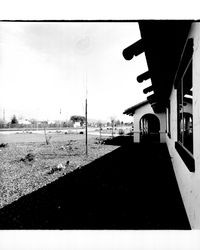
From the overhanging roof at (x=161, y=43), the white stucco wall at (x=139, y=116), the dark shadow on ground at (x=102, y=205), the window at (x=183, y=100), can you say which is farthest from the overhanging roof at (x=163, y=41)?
the white stucco wall at (x=139, y=116)

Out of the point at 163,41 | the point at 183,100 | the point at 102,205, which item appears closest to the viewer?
the point at 163,41

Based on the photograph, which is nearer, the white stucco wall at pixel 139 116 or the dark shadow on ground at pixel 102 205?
the dark shadow on ground at pixel 102 205

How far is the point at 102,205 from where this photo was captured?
13.1 ft

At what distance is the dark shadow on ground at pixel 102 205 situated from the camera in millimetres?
3293

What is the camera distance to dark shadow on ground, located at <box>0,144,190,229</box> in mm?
3293

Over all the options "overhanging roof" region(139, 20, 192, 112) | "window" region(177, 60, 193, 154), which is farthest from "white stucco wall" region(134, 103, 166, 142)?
"overhanging roof" region(139, 20, 192, 112)

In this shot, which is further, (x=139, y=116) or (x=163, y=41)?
(x=139, y=116)

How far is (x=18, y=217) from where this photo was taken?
353 centimetres

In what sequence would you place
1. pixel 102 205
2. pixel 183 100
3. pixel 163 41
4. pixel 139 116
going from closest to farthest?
pixel 163 41, pixel 102 205, pixel 183 100, pixel 139 116

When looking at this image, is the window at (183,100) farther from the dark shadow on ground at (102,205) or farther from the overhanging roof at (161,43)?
the dark shadow on ground at (102,205)

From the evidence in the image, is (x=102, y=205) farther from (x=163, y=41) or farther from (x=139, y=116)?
(x=139, y=116)

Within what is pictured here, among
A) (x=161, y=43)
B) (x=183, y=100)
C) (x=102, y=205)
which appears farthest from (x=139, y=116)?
(x=161, y=43)
